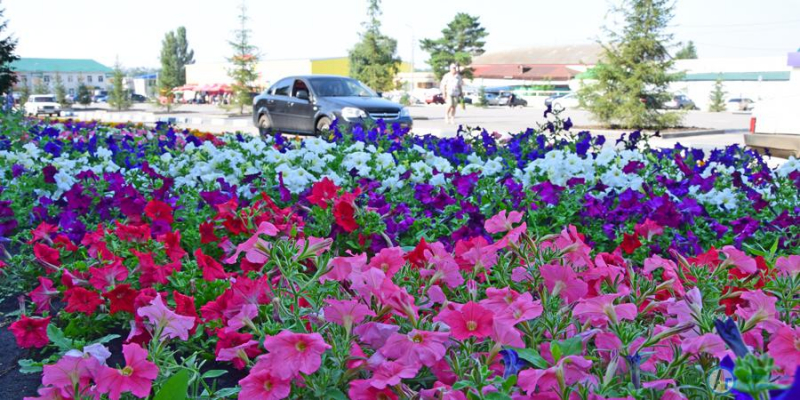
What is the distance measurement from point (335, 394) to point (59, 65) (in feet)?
365

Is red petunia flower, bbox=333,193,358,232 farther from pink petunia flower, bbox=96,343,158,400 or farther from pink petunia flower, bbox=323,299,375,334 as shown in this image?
pink petunia flower, bbox=96,343,158,400

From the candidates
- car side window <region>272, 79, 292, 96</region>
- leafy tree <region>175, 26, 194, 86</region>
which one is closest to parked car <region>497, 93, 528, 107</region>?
car side window <region>272, 79, 292, 96</region>

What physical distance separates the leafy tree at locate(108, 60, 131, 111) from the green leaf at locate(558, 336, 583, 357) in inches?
1690

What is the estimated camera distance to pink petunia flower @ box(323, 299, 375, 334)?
157 centimetres

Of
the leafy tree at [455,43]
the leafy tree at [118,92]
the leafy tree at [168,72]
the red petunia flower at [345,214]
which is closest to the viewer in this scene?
the red petunia flower at [345,214]

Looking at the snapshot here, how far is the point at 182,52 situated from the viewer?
90.2 m

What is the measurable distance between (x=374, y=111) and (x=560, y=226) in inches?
433

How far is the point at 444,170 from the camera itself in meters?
4.48

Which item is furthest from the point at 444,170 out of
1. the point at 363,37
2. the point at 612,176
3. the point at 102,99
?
the point at 102,99

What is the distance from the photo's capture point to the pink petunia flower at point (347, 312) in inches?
62.0

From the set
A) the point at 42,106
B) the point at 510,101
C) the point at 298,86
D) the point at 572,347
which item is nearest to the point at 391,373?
the point at 572,347

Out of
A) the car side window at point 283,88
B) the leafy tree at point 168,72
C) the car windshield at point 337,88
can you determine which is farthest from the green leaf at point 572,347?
the leafy tree at point 168,72

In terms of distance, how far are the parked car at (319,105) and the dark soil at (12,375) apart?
36.5ft

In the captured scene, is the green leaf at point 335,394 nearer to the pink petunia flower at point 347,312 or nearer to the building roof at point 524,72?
the pink petunia flower at point 347,312
